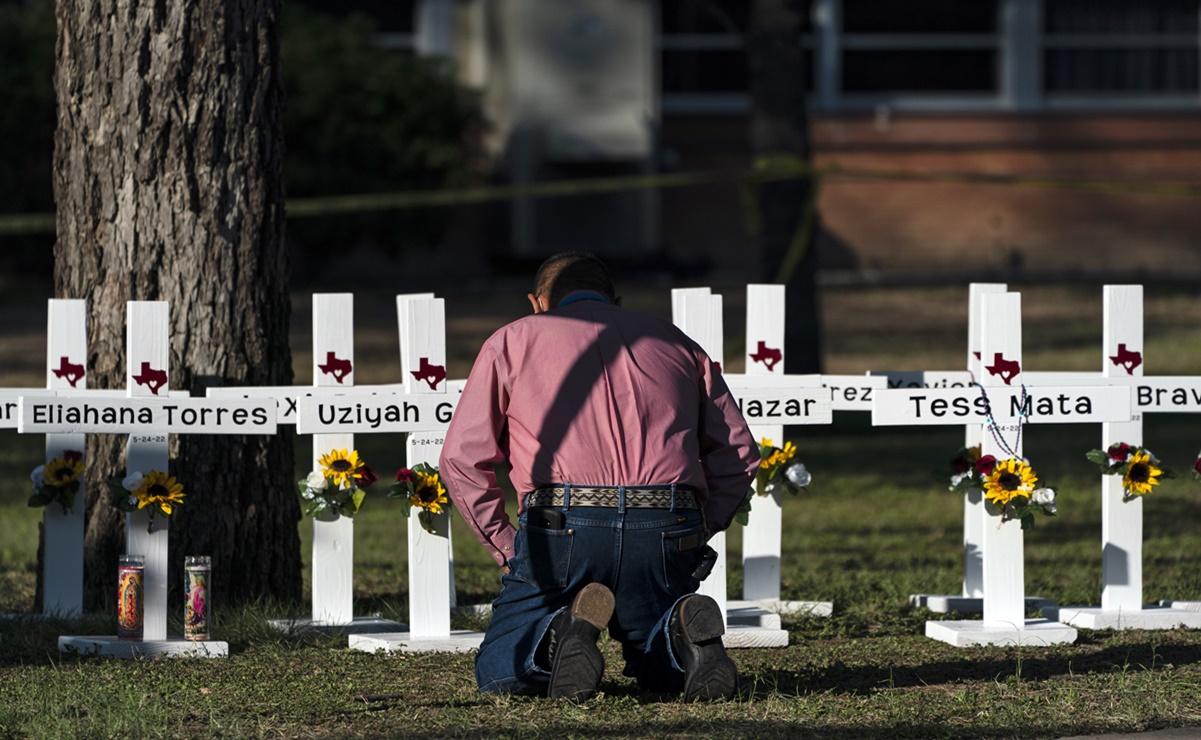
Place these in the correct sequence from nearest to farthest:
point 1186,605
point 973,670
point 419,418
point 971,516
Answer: point 973,670, point 419,418, point 1186,605, point 971,516

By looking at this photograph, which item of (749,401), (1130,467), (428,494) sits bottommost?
(428,494)

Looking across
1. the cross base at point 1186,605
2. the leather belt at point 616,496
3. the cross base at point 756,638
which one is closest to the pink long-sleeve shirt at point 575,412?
the leather belt at point 616,496

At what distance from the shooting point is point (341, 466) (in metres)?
6.23

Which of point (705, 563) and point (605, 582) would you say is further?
point (705, 563)

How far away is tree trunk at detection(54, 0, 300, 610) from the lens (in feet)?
21.7

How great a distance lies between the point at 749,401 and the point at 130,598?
7.59ft

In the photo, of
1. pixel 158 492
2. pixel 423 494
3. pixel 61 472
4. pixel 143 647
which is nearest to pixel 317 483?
pixel 423 494

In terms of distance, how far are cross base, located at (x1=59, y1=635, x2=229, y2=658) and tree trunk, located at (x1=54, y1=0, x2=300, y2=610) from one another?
0.73 meters

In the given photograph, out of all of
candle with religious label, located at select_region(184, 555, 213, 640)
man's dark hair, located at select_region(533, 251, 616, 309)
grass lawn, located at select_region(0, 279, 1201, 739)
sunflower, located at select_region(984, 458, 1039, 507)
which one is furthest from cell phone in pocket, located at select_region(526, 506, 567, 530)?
sunflower, located at select_region(984, 458, 1039, 507)

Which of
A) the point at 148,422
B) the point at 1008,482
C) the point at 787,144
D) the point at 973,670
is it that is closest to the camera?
the point at 973,670

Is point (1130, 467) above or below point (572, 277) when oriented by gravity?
below

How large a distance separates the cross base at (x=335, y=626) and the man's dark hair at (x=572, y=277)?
5.53 ft

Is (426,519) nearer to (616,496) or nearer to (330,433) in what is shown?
(330,433)

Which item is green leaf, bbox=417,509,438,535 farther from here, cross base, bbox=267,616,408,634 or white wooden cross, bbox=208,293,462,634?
cross base, bbox=267,616,408,634
